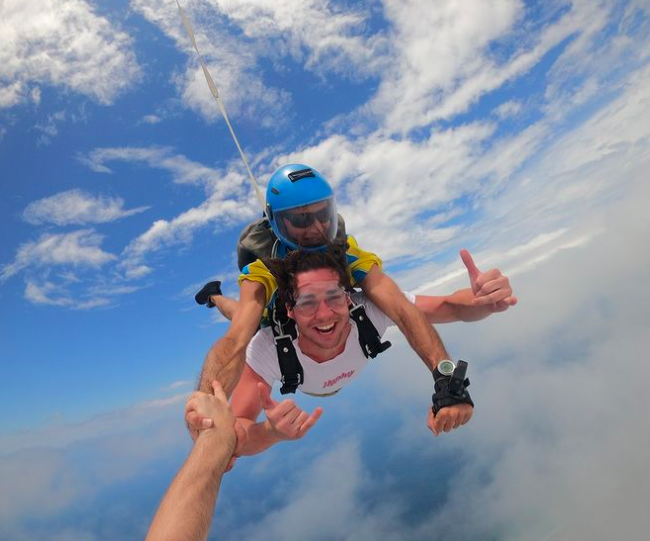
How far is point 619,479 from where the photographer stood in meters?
199

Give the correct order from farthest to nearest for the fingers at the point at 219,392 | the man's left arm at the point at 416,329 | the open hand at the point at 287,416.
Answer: the fingers at the point at 219,392, the man's left arm at the point at 416,329, the open hand at the point at 287,416

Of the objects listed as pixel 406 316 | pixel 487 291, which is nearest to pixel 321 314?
pixel 406 316

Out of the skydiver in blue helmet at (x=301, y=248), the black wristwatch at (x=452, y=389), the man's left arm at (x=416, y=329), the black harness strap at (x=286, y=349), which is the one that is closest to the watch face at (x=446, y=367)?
the black wristwatch at (x=452, y=389)

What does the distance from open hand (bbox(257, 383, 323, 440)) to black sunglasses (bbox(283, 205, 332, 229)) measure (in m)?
2.11

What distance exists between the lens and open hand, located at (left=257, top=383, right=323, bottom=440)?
2.74 metres

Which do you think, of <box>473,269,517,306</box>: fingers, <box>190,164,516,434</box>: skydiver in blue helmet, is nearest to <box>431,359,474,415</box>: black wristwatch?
<box>190,164,516,434</box>: skydiver in blue helmet

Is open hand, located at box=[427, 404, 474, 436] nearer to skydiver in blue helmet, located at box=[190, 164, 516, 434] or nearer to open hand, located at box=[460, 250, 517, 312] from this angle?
skydiver in blue helmet, located at box=[190, 164, 516, 434]

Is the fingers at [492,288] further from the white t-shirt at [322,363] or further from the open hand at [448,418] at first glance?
the white t-shirt at [322,363]

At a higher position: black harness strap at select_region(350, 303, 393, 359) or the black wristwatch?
black harness strap at select_region(350, 303, 393, 359)

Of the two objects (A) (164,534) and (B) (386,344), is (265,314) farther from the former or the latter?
(A) (164,534)

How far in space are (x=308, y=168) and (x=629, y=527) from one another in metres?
234

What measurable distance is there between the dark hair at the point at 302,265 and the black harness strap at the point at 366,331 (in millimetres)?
362

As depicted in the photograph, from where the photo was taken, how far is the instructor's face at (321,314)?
15.0 feet

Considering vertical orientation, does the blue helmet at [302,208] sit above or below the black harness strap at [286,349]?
above
